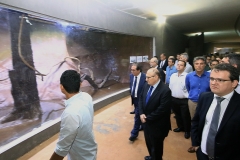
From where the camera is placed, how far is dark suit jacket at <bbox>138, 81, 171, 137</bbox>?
2.14 metres

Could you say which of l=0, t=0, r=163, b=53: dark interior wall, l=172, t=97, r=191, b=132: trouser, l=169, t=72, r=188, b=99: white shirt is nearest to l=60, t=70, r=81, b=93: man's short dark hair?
l=0, t=0, r=163, b=53: dark interior wall

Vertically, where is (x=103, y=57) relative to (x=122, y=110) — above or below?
above

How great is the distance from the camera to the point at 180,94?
3197 mm

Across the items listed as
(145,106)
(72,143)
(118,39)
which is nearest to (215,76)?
(145,106)

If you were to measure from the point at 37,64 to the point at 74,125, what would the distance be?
8.86ft

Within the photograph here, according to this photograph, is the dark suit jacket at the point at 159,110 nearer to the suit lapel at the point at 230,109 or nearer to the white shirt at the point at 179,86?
the suit lapel at the point at 230,109

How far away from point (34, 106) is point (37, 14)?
6.10 feet

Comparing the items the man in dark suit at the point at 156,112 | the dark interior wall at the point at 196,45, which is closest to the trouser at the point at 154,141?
the man in dark suit at the point at 156,112

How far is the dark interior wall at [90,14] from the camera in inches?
117

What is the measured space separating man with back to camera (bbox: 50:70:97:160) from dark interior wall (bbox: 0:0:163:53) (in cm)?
209

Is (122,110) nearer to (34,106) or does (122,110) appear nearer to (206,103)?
(34,106)

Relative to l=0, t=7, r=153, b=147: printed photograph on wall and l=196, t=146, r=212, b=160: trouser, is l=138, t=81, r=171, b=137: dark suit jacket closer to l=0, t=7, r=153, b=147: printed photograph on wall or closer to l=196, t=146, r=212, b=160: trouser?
l=196, t=146, r=212, b=160: trouser

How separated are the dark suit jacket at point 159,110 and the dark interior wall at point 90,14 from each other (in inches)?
103

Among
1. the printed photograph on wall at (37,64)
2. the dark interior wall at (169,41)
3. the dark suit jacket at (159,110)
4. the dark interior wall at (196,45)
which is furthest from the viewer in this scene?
the dark interior wall at (196,45)
